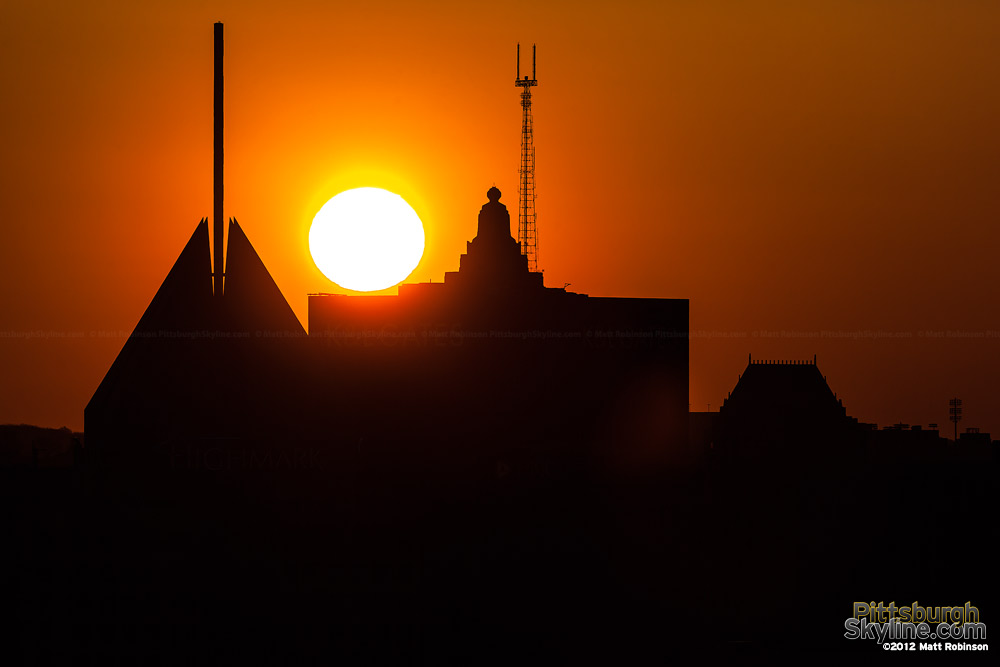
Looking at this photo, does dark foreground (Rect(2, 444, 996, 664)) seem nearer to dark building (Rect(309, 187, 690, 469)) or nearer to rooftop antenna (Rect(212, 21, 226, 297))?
dark building (Rect(309, 187, 690, 469))

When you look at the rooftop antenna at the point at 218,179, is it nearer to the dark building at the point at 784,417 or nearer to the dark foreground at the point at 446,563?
the dark foreground at the point at 446,563

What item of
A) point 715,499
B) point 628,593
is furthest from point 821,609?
point 715,499

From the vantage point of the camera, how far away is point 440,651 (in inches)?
2392

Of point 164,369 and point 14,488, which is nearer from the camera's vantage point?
point 164,369

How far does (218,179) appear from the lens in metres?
65.9

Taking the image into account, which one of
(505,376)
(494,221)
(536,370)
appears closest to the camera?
(536,370)

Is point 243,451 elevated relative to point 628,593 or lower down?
elevated

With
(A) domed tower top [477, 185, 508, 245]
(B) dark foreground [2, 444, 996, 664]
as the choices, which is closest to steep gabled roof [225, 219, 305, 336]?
(B) dark foreground [2, 444, 996, 664]

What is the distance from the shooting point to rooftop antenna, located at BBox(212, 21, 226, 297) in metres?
63.4

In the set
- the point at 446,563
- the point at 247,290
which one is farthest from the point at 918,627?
the point at 247,290

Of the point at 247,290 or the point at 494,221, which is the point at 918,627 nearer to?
the point at 247,290

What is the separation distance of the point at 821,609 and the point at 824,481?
25195 millimetres

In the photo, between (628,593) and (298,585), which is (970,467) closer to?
(628,593)

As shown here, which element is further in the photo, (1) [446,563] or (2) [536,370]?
(2) [536,370]
